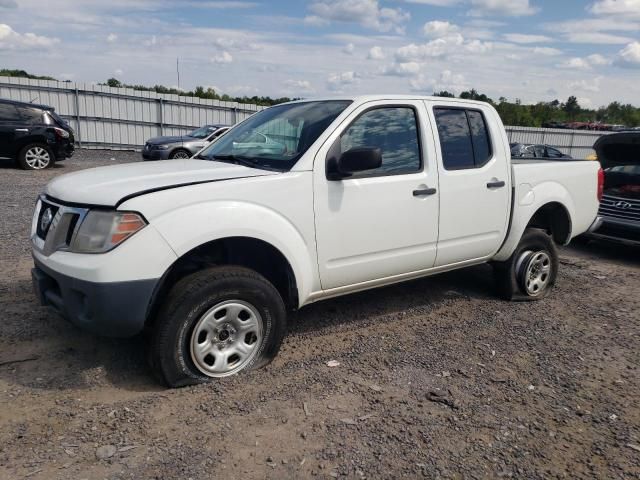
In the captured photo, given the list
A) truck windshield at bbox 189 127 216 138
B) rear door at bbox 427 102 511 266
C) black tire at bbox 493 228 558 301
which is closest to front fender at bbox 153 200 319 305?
rear door at bbox 427 102 511 266

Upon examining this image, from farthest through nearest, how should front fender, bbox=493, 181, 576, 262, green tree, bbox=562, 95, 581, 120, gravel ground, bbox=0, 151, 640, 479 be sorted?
green tree, bbox=562, 95, 581, 120 → front fender, bbox=493, 181, 576, 262 → gravel ground, bbox=0, 151, 640, 479

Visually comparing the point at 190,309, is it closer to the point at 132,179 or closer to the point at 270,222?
the point at 270,222

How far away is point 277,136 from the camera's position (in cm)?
414

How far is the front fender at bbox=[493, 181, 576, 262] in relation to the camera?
16.5ft

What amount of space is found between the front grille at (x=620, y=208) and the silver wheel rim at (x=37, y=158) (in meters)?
12.8

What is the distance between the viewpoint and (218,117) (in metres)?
25.3

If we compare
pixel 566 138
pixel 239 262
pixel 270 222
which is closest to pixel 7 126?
pixel 239 262

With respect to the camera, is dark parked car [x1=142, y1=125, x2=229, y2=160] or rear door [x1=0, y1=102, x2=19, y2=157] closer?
rear door [x1=0, y1=102, x2=19, y2=157]

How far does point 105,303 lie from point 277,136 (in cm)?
185

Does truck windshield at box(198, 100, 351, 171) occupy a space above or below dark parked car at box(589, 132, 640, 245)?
above

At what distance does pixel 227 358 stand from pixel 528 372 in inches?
84.4

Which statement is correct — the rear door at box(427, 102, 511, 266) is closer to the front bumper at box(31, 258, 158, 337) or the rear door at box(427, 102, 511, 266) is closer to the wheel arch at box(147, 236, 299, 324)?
the wheel arch at box(147, 236, 299, 324)

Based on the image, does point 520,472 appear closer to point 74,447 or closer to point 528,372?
point 528,372

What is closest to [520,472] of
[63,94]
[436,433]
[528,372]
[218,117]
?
[436,433]
